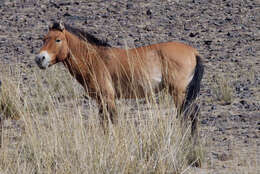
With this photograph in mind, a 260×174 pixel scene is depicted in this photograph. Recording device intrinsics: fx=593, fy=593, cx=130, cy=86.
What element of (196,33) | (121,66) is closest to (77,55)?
(121,66)

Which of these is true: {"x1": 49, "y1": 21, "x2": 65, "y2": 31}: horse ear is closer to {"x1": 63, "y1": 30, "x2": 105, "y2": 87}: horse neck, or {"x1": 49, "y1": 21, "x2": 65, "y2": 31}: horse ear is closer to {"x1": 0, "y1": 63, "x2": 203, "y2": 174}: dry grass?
{"x1": 63, "y1": 30, "x2": 105, "y2": 87}: horse neck

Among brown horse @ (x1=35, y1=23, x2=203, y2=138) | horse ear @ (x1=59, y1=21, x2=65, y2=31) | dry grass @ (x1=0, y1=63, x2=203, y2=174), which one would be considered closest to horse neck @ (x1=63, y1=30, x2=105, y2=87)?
brown horse @ (x1=35, y1=23, x2=203, y2=138)

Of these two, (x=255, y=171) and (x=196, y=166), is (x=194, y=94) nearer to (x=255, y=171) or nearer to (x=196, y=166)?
(x=196, y=166)

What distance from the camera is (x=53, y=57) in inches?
314

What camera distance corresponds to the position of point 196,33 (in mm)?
13445

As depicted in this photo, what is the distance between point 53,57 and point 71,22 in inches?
262

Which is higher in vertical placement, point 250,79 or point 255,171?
point 255,171

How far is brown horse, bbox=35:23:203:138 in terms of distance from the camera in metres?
7.73

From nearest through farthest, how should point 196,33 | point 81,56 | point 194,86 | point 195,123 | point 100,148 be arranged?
point 100,148, point 195,123, point 194,86, point 81,56, point 196,33

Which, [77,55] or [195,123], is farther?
[77,55]

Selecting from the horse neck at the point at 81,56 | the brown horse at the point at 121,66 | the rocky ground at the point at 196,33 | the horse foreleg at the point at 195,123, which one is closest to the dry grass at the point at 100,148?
the horse foreleg at the point at 195,123

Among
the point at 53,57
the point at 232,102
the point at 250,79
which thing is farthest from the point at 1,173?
the point at 250,79

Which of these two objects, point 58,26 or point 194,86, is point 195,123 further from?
point 58,26

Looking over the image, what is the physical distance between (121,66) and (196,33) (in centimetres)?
573
